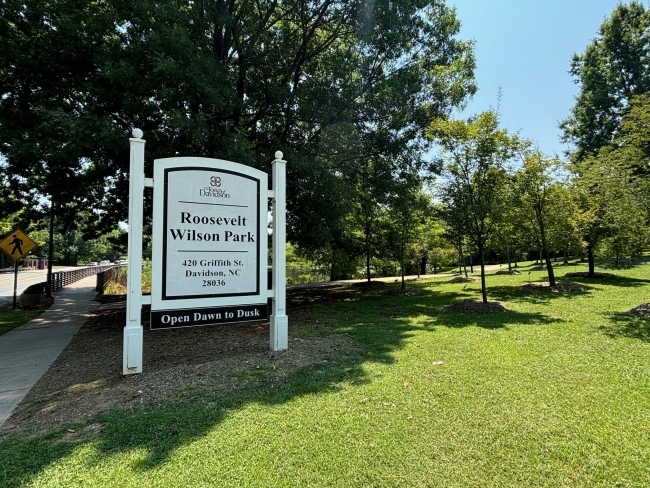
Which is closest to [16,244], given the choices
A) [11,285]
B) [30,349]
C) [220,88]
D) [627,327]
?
[30,349]

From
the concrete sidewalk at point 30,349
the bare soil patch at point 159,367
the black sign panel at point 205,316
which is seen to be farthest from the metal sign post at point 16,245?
the black sign panel at point 205,316

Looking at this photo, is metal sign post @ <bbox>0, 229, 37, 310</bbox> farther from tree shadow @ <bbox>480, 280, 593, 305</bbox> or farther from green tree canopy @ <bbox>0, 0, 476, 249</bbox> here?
tree shadow @ <bbox>480, 280, 593, 305</bbox>

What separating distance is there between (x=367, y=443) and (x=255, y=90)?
907cm

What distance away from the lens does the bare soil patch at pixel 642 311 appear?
6745 mm

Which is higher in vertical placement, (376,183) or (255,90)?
(255,90)

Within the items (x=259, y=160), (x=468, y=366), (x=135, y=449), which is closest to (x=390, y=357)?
(x=468, y=366)

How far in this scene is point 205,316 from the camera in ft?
15.1

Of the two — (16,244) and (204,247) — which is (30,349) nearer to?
(204,247)

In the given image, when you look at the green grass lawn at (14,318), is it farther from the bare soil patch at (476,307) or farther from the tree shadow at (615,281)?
the tree shadow at (615,281)

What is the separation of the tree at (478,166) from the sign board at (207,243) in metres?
5.81

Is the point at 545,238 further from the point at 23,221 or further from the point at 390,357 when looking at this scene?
the point at 23,221

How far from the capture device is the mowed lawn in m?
2.35


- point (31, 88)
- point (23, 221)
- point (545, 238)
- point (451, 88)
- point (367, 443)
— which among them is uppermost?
point (451, 88)

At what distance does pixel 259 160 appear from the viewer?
804 centimetres
